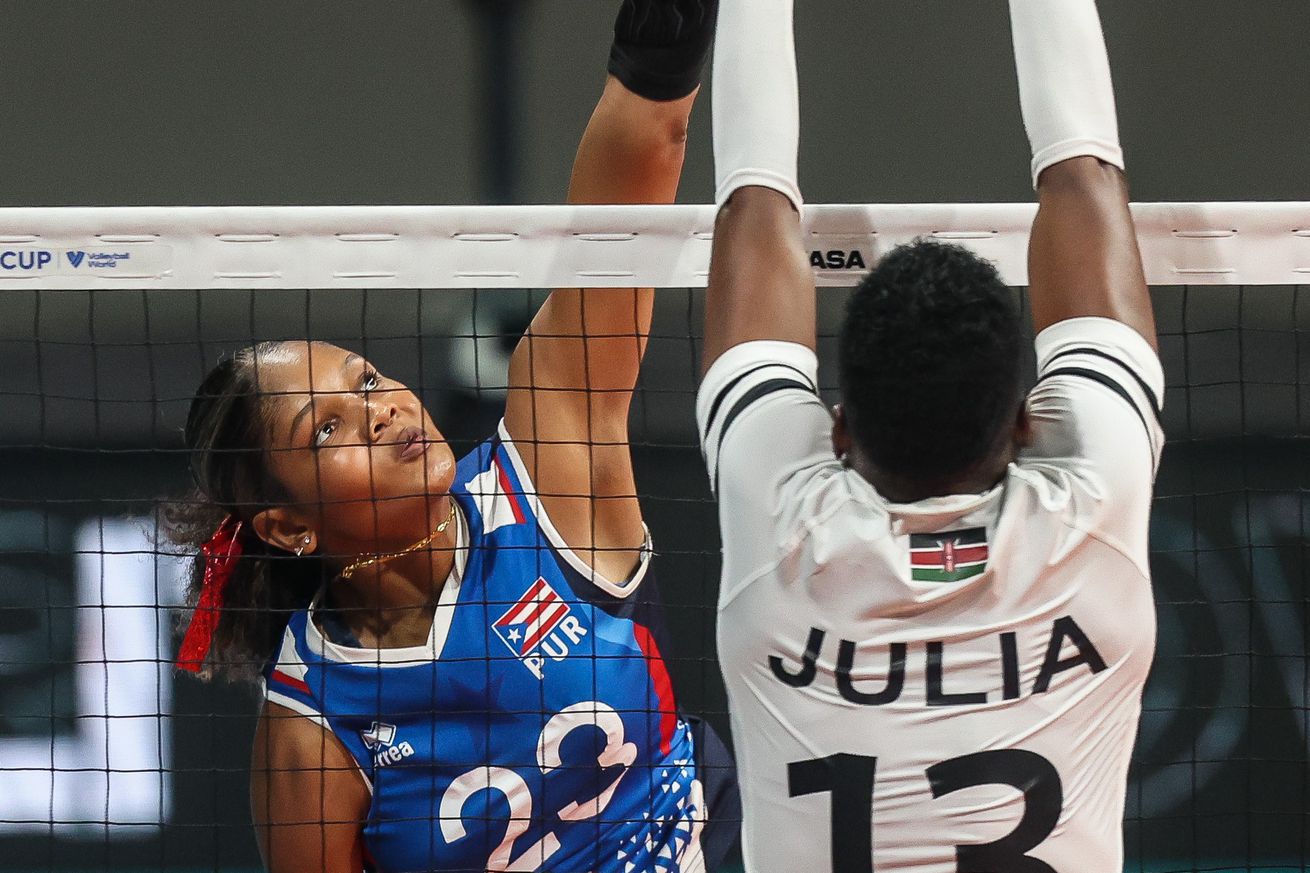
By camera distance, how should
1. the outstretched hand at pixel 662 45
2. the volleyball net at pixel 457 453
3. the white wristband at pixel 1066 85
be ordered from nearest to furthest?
the white wristband at pixel 1066 85 < the outstretched hand at pixel 662 45 < the volleyball net at pixel 457 453

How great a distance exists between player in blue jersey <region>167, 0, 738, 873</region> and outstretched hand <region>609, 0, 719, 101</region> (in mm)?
52

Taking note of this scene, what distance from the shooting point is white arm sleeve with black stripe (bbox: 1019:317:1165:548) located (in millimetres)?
1806

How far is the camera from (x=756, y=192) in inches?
82.7

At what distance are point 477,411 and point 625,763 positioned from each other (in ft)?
8.07

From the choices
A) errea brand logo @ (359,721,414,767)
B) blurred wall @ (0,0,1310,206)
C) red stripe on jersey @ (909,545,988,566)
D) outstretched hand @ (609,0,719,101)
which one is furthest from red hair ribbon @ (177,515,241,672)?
blurred wall @ (0,0,1310,206)

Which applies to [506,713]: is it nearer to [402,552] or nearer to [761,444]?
[402,552]

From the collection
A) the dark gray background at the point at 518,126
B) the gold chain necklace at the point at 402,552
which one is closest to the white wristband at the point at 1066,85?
the gold chain necklace at the point at 402,552

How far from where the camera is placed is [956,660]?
1.80 meters

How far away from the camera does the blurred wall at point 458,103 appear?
5.77 metres

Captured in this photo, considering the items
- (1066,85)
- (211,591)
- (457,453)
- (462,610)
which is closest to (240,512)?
(211,591)

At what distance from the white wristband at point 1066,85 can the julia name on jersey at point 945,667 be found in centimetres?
72

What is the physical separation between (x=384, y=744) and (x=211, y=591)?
0.46 metres

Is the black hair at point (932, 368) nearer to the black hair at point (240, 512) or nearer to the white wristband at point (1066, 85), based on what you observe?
the white wristband at point (1066, 85)

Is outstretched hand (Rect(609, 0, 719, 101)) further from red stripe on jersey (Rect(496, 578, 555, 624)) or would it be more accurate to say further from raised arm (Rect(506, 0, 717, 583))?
red stripe on jersey (Rect(496, 578, 555, 624))
